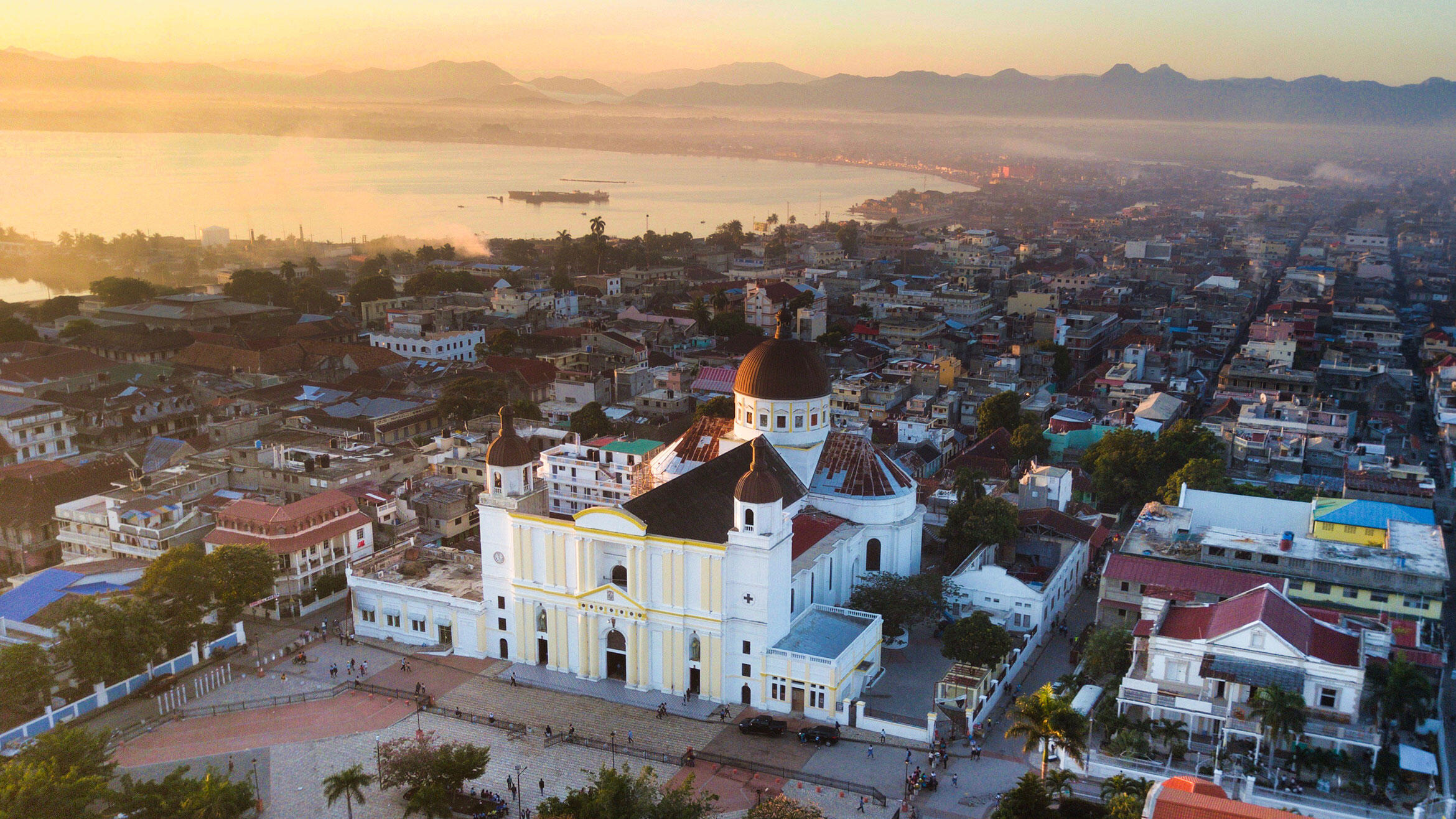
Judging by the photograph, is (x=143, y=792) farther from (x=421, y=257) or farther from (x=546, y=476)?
(x=421, y=257)

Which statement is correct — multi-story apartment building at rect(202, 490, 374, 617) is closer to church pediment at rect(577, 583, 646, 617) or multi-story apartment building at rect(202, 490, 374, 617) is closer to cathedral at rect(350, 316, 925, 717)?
cathedral at rect(350, 316, 925, 717)

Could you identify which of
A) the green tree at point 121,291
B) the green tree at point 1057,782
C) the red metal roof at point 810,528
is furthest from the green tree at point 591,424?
the green tree at point 121,291

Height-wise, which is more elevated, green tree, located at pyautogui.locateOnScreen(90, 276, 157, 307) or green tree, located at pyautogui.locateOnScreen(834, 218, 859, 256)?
green tree, located at pyautogui.locateOnScreen(834, 218, 859, 256)

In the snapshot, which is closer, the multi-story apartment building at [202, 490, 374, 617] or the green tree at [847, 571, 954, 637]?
the green tree at [847, 571, 954, 637]

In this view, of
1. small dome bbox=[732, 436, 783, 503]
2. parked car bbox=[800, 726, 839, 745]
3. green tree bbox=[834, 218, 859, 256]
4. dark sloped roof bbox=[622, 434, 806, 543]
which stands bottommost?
parked car bbox=[800, 726, 839, 745]

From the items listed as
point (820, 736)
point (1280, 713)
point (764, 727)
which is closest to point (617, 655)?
point (764, 727)

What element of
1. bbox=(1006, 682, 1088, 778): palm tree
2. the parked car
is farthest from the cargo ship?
bbox=(1006, 682, 1088, 778): palm tree

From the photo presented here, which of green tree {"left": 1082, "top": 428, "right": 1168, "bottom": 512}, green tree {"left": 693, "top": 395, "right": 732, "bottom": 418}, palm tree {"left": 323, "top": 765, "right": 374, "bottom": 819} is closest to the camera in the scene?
palm tree {"left": 323, "top": 765, "right": 374, "bottom": 819}

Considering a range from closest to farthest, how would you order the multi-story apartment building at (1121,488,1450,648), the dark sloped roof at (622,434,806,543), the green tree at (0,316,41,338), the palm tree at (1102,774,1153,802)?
the palm tree at (1102,774,1153,802) < the dark sloped roof at (622,434,806,543) < the multi-story apartment building at (1121,488,1450,648) < the green tree at (0,316,41,338)

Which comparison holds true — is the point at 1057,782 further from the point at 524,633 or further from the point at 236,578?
the point at 236,578
